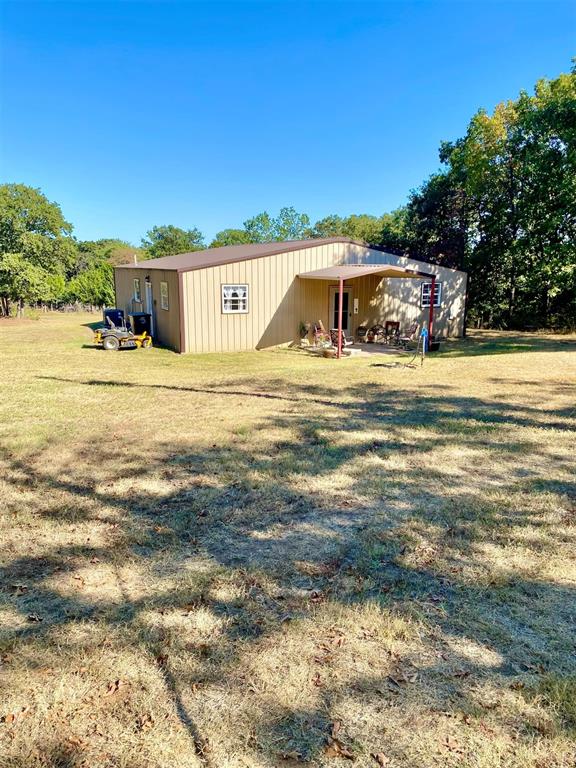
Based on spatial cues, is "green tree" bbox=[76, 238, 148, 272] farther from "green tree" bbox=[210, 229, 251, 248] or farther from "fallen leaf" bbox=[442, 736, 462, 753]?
"fallen leaf" bbox=[442, 736, 462, 753]

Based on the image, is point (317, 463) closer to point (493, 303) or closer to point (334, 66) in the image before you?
point (493, 303)

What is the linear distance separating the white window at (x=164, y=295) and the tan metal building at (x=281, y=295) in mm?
33

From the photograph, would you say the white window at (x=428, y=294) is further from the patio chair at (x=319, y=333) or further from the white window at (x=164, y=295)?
the white window at (x=164, y=295)

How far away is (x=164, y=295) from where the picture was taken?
53.4 ft

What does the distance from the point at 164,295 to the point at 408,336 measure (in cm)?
878

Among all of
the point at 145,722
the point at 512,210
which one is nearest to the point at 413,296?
the point at 512,210

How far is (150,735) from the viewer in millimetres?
2139

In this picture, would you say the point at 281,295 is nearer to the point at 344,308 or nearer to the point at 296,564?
the point at 344,308

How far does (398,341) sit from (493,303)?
9572 millimetres

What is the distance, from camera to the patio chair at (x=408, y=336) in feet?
55.4

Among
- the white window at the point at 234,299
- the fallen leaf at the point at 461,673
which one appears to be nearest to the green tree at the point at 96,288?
the white window at the point at 234,299

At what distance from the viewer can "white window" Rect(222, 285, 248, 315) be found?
1509 centimetres

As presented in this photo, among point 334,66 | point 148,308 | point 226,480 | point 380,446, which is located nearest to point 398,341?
point 148,308

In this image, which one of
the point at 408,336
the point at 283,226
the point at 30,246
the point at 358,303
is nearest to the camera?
the point at 408,336
